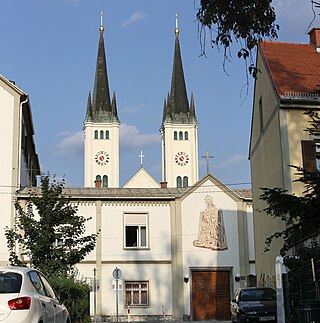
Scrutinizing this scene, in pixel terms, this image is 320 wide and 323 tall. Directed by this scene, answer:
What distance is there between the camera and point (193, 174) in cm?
10456

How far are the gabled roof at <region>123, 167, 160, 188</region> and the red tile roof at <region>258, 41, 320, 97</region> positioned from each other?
2139 inches

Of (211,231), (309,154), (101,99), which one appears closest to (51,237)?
(309,154)

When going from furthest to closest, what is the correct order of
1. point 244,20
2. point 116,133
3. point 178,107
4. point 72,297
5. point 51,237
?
point 178,107 → point 116,133 → point 51,237 → point 72,297 → point 244,20

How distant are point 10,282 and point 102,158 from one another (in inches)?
3718

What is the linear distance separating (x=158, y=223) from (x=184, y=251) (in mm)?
2116

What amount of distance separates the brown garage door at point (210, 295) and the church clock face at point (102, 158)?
69157 mm

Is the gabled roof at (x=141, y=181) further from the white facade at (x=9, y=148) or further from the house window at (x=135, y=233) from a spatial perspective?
the white facade at (x=9, y=148)

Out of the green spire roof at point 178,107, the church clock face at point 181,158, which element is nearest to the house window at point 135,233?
the church clock face at point 181,158

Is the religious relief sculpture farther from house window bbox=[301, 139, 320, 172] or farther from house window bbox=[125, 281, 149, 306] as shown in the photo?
house window bbox=[301, 139, 320, 172]

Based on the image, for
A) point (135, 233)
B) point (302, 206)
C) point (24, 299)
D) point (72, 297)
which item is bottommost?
point (24, 299)

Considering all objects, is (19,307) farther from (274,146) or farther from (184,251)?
(184,251)

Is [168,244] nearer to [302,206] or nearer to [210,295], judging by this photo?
[210,295]

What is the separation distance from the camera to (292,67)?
93.1 ft

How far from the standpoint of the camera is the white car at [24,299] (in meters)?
8.56
